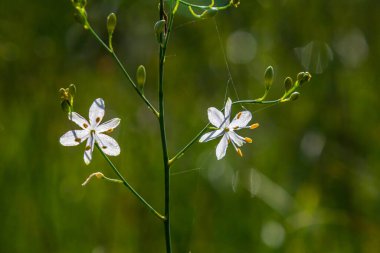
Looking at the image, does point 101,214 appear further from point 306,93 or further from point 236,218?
point 306,93

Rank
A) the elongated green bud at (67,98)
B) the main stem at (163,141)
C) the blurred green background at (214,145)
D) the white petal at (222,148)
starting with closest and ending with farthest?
the main stem at (163,141) < the elongated green bud at (67,98) < the white petal at (222,148) < the blurred green background at (214,145)

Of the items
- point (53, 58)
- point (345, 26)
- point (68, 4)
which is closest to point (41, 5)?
point (68, 4)

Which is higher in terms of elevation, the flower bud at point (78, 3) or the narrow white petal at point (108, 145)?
the flower bud at point (78, 3)

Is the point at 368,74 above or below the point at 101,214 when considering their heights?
below

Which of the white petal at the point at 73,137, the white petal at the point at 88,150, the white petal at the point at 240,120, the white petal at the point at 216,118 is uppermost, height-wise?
the white petal at the point at 73,137

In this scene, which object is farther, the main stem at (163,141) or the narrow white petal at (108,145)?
the narrow white petal at (108,145)

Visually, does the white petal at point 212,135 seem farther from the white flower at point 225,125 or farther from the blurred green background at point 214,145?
the blurred green background at point 214,145

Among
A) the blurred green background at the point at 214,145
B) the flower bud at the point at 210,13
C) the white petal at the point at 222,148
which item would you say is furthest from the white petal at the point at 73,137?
the blurred green background at the point at 214,145
